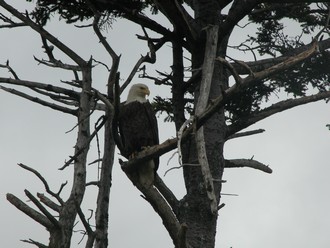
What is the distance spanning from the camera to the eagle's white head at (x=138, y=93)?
350 inches

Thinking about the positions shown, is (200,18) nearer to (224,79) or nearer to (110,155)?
(224,79)

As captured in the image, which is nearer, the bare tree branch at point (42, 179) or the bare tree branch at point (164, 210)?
the bare tree branch at point (164, 210)

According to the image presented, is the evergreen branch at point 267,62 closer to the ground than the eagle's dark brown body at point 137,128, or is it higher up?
higher up

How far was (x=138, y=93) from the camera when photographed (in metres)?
9.02

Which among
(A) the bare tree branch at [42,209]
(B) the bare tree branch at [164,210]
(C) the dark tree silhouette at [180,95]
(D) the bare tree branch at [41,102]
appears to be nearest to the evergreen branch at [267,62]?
(C) the dark tree silhouette at [180,95]

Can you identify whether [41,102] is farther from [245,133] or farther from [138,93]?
[245,133]

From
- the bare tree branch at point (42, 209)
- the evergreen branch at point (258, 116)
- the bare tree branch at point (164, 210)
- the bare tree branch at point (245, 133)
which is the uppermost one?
the bare tree branch at point (245, 133)

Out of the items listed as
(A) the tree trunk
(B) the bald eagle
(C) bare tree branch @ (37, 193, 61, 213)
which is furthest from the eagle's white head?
(C) bare tree branch @ (37, 193, 61, 213)

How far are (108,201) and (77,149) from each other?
2.77 feet

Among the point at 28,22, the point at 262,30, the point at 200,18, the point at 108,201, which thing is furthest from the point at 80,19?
the point at 262,30

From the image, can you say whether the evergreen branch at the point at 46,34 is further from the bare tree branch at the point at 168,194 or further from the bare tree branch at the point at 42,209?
the bare tree branch at the point at 42,209

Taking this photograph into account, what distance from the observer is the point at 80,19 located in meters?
8.60

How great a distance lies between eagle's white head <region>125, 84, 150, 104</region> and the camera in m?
8.90

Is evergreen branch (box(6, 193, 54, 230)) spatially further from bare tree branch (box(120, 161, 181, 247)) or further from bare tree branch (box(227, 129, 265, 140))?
bare tree branch (box(227, 129, 265, 140))
